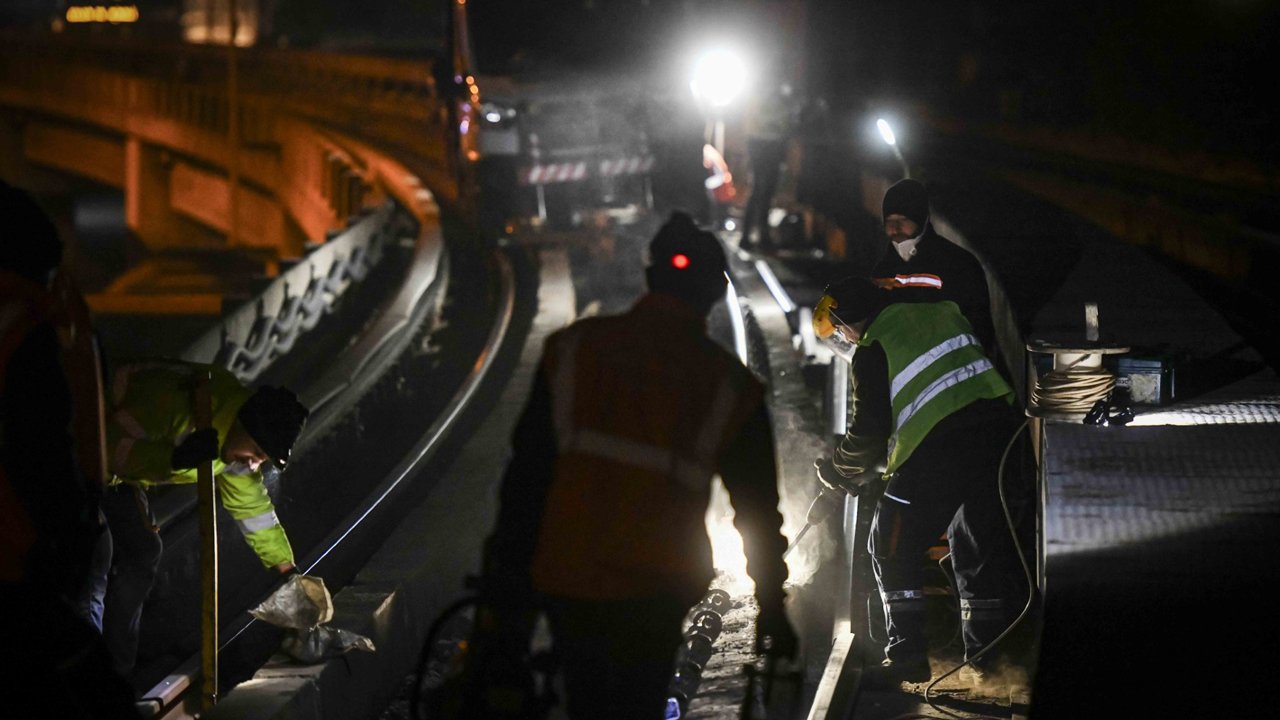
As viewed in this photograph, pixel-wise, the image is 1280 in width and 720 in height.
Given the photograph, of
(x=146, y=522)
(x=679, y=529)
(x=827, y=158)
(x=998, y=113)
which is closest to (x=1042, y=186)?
(x=827, y=158)

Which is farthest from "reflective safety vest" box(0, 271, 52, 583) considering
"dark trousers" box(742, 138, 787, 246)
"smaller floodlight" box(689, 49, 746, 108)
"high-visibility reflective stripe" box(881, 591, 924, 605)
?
"smaller floodlight" box(689, 49, 746, 108)

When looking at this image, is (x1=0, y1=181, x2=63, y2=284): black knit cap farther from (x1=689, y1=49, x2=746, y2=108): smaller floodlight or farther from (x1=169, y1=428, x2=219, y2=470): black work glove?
(x1=689, y1=49, x2=746, y2=108): smaller floodlight

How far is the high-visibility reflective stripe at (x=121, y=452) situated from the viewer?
5496 mm

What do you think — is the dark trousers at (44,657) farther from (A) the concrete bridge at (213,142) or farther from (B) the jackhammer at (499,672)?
(A) the concrete bridge at (213,142)

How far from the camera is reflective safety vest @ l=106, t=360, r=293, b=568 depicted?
5.50 metres

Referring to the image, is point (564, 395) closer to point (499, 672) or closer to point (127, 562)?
point (499, 672)

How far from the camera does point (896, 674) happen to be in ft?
19.5

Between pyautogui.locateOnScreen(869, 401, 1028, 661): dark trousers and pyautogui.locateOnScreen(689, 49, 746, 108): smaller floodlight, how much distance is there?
13.6m

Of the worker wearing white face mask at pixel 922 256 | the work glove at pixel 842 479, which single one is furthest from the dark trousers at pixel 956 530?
the worker wearing white face mask at pixel 922 256

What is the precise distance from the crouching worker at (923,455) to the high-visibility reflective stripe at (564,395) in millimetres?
2232

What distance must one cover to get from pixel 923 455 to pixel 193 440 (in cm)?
247

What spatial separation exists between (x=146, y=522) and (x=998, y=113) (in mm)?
24168

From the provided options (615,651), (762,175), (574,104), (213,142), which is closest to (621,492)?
(615,651)

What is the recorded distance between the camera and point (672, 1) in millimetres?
18547
